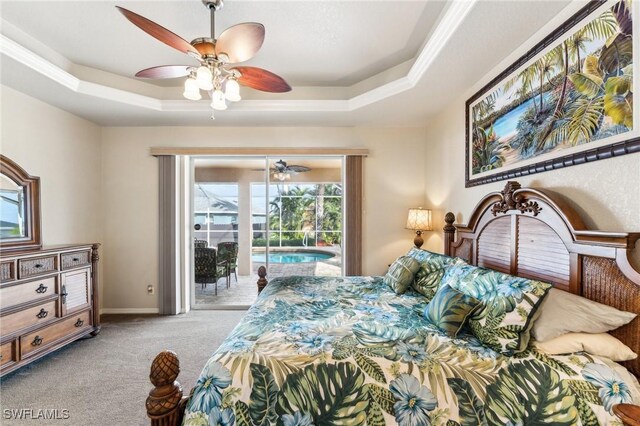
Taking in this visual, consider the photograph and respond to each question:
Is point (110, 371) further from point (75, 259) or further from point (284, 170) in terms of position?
point (284, 170)

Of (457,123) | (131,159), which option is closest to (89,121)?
(131,159)

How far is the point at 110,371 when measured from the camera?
7.80ft

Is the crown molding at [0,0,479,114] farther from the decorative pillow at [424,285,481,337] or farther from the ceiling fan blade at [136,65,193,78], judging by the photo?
the decorative pillow at [424,285,481,337]

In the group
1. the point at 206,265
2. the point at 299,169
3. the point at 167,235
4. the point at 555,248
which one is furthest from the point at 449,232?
the point at 167,235

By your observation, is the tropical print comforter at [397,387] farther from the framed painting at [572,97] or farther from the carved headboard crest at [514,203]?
the framed painting at [572,97]

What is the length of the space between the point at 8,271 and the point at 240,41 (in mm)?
2605

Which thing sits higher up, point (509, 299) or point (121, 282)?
point (509, 299)

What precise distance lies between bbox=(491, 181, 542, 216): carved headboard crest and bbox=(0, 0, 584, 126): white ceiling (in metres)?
1.05

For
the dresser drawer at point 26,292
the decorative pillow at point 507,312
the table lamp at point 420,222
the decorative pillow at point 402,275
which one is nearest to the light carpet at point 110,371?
the dresser drawer at point 26,292

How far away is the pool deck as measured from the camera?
13.3 ft

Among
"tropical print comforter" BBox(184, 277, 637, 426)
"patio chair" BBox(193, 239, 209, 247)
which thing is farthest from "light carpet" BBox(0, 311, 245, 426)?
"tropical print comforter" BBox(184, 277, 637, 426)

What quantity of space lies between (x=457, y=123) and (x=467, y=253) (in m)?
1.42

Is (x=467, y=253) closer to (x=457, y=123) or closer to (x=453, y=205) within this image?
(x=453, y=205)

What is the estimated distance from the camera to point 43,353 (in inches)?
94.3
